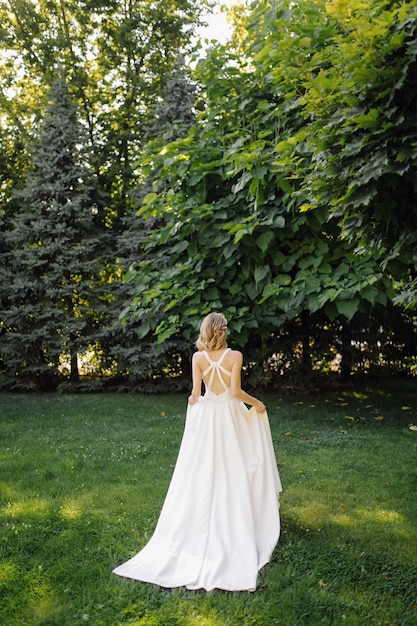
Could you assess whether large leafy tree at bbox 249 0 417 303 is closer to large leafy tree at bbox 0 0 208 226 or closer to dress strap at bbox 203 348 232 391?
dress strap at bbox 203 348 232 391

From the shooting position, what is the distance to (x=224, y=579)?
12.5 ft

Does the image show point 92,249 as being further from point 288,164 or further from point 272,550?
point 272,550

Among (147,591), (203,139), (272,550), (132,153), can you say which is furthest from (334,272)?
(132,153)

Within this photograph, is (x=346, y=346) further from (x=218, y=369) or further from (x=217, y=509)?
(x=217, y=509)

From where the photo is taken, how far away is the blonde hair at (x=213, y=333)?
4.46 meters

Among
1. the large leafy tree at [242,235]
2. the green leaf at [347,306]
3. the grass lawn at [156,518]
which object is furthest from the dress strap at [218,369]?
the green leaf at [347,306]

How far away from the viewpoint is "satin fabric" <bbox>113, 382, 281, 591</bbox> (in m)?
3.92

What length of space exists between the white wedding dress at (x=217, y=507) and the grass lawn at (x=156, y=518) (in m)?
0.14

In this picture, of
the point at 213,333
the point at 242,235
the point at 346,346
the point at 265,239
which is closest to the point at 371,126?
the point at 213,333

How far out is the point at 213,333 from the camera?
176 inches

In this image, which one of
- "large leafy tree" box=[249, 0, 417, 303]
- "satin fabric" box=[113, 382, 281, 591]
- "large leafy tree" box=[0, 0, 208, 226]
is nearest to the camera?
"large leafy tree" box=[249, 0, 417, 303]

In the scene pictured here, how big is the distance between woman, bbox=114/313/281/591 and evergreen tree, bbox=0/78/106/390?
8423 millimetres

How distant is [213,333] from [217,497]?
1.27 meters

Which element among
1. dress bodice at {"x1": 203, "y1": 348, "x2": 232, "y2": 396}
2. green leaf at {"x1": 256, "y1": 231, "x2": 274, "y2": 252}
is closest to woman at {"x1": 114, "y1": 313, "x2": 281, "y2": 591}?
dress bodice at {"x1": 203, "y1": 348, "x2": 232, "y2": 396}
